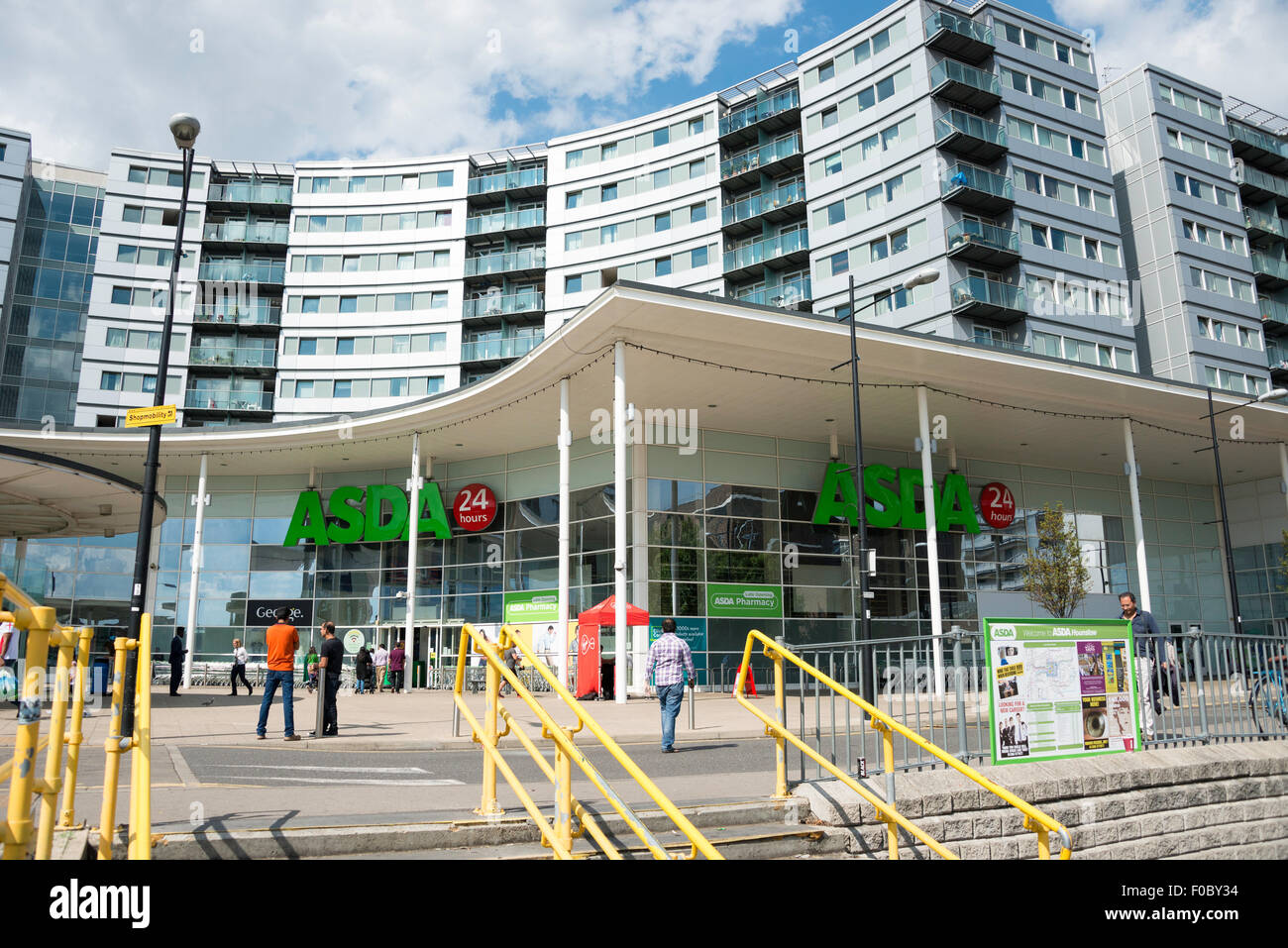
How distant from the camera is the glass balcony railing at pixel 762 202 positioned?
48719 millimetres

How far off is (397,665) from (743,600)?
11456 mm

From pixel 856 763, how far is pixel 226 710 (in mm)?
16056

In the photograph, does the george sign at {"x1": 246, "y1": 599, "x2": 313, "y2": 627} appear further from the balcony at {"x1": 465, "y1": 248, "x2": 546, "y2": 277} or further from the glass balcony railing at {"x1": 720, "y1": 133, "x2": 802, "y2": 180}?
the glass balcony railing at {"x1": 720, "y1": 133, "x2": 802, "y2": 180}

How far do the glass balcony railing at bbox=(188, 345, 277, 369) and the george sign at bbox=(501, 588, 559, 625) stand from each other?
1122 inches

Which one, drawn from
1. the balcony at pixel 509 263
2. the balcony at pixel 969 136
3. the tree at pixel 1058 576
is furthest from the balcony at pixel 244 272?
the tree at pixel 1058 576

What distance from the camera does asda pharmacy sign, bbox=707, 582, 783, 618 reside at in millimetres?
30750

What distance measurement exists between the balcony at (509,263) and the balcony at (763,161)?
11282 millimetres

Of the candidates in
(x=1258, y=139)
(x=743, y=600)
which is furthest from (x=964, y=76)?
(x=743, y=600)

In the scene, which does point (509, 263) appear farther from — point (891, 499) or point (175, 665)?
point (175, 665)

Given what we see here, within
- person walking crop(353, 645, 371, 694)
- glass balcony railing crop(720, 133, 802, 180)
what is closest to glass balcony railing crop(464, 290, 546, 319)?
glass balcony railing crop(720, 133, 802, 180)

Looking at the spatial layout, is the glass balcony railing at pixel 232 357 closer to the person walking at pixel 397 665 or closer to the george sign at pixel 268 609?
the george sign at pixel 268 609
